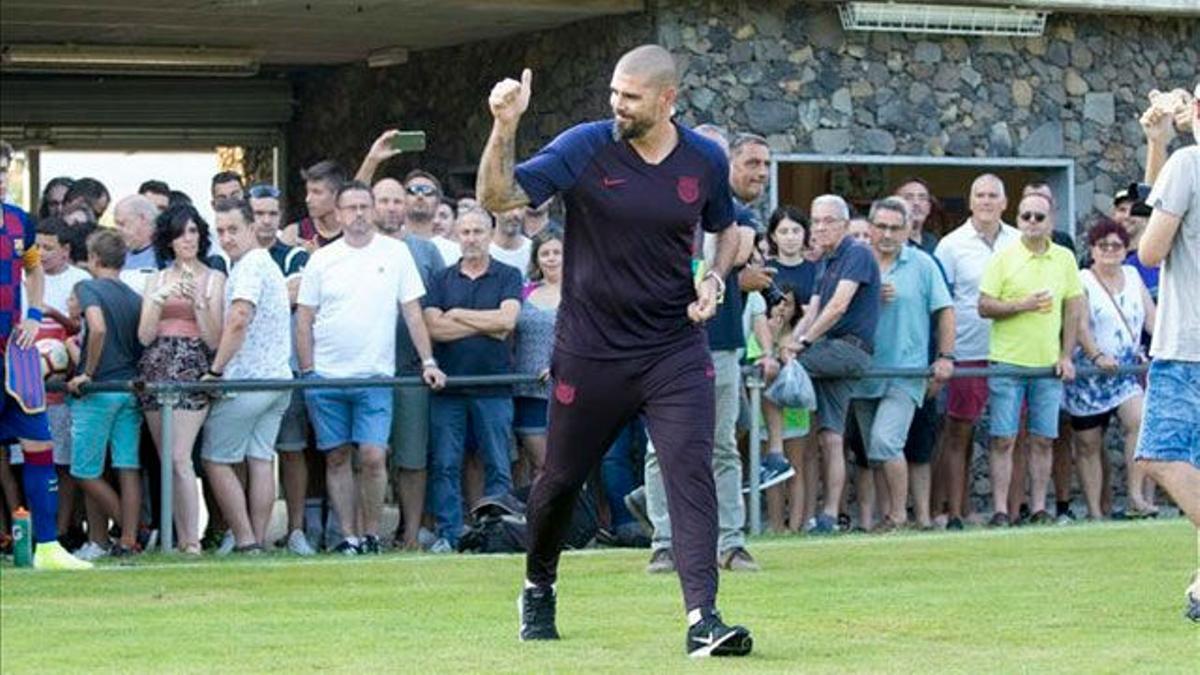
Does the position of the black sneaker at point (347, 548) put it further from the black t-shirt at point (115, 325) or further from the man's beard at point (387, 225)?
the man's beard at point (387, 225)

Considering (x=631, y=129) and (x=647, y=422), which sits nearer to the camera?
(x=631, y=129)

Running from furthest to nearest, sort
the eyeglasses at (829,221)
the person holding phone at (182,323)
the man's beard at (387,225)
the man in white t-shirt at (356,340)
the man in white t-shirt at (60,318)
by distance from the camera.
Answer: the eyeglasses at (829,221)
the man's beard at (387,225)
the man in white t-shirt at (356,340)
the man in white t-shirt at (60,318)
the person holding phone at (182,323)

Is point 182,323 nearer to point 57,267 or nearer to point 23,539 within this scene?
point 57,267

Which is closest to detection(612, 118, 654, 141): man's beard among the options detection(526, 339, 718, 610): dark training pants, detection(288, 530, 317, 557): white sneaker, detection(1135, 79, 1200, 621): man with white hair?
detection(526, 339, 718, 610): dark training pants

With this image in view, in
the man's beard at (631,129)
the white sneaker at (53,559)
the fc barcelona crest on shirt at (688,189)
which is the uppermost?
the man's beard at (631,129)

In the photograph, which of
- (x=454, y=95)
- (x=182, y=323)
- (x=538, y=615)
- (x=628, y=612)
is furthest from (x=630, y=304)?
(x=454, y=95)

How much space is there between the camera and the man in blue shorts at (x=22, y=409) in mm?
13828

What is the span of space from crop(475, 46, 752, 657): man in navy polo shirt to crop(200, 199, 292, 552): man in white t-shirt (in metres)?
5.67

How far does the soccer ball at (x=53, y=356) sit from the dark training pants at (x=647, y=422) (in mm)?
5906

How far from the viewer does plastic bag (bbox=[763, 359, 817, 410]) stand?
15.8 m

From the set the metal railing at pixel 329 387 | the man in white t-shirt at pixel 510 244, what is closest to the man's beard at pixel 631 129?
the metal railing at pixel 329 387

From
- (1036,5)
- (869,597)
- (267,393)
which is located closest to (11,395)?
(267,393)

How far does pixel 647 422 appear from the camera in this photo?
9.67m

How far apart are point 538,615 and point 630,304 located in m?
1.21
